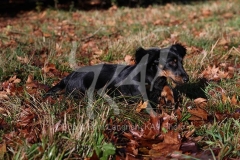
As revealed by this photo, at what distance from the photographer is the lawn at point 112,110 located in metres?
2.69

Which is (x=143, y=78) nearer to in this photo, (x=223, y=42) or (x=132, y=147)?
(x=132, y=147)

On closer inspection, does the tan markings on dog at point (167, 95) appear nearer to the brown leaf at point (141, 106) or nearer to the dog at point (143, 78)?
the dog at point (143, 78)

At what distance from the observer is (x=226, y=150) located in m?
2.66

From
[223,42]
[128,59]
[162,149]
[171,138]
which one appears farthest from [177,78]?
[223,42]

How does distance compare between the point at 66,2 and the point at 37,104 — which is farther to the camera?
the point at 66,2

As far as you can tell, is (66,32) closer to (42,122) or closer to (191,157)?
(42,122)

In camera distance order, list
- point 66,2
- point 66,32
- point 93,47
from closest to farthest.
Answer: point 93,47 < point 66,32 < point 66,2

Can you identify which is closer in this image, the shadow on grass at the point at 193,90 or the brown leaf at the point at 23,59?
the shadow on grass at the point at 193,90

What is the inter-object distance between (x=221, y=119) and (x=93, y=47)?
11.8 feet

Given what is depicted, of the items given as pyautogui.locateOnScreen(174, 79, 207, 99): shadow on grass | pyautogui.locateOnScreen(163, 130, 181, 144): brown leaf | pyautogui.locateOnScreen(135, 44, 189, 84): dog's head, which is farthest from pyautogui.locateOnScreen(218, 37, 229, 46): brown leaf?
pyautogui.locateOnScreen(163, 130, 181, 144): brown leaf

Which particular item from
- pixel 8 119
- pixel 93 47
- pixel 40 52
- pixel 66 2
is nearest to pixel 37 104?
pixel 8 119

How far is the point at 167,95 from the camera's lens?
13.5ft

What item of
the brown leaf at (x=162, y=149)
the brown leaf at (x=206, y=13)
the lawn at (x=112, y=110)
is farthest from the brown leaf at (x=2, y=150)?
the brown leaf at (x=206, y=13)

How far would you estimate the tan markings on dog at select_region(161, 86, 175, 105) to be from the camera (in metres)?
4.06
